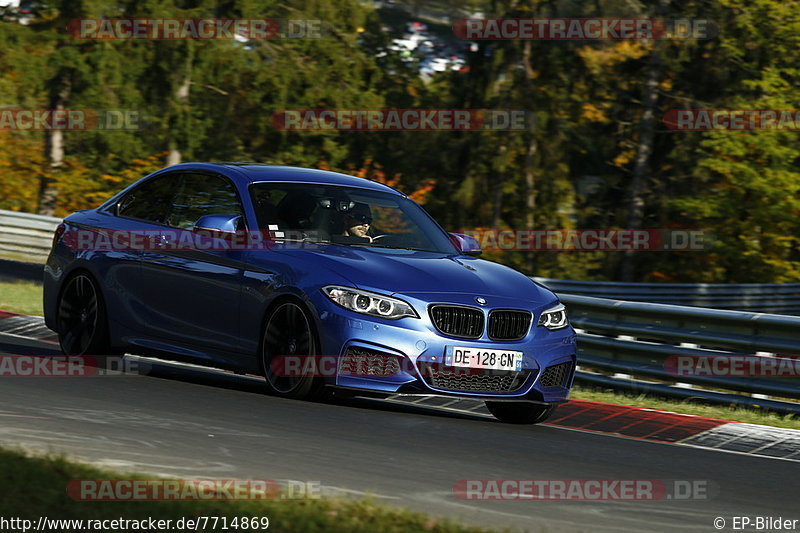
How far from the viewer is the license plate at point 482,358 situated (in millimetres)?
8320

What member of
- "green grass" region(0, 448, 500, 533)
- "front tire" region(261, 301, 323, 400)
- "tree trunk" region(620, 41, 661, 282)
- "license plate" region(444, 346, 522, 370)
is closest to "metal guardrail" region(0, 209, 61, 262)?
"front tire" region(261, 301, 323, 400)

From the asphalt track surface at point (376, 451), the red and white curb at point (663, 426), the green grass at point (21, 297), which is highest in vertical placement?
the asphalt track surface at point (376, 451)

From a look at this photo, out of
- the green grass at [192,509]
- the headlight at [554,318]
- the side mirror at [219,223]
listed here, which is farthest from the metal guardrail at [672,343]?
the green grass at [192,509]

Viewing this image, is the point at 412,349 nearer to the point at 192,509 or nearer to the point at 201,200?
the point at 201,200

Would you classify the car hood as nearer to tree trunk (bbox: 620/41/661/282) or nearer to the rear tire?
the rear tire

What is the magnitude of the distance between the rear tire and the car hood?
813mm

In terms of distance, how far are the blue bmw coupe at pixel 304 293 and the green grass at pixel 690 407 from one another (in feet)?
6.47

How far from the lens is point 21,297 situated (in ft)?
53.8

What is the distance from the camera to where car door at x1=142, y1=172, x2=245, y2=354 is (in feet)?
29.9

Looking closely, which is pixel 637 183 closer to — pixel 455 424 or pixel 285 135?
pixel 285 135

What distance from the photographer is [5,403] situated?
8000 mm

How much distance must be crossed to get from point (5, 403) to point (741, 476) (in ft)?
14.7

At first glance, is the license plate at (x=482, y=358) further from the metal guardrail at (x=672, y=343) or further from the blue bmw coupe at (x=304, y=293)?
the metal guardrail at (x=672, y=343)

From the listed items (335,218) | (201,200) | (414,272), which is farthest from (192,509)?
(201,200)
